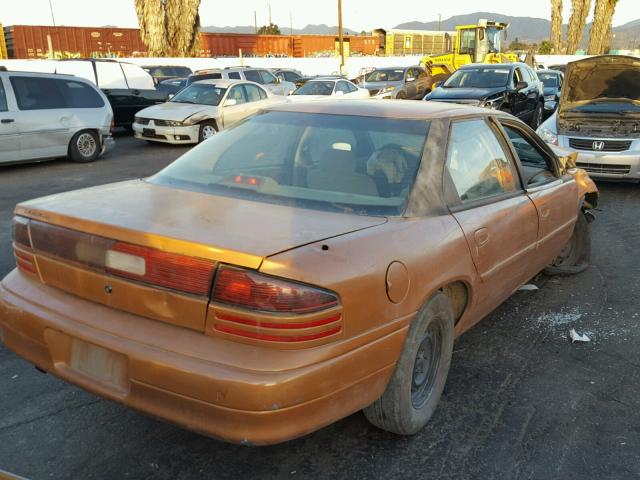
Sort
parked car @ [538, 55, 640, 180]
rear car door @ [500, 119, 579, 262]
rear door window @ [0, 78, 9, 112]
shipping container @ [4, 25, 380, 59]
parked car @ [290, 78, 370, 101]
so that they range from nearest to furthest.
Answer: rear car door @ [500, 119, 579, 262]
parked car @ [538, 55, 640, 180]
rear door window @ [0, 78, 9, 112]
parked car @ [290, 78, 370, 101]
shipping container @ [4, 25, 380, 59]

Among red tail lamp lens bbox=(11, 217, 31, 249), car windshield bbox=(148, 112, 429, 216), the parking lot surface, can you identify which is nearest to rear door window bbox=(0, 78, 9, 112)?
the parking lot surface

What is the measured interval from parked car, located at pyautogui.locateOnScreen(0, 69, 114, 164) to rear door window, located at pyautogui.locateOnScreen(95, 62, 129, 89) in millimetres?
3893

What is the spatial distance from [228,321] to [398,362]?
0.83m

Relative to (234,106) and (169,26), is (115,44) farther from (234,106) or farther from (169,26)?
(234,106)

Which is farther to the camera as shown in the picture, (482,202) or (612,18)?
(612,18)

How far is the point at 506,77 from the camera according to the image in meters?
14.7

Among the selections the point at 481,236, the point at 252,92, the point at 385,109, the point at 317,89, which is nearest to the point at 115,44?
the point at 317,89

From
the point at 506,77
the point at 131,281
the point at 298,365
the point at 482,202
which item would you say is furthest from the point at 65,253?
the point at 506,77

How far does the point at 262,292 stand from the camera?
7.18 ft

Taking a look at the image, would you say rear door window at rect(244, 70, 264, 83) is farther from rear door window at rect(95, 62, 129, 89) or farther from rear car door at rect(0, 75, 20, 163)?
rear car door at rect(0, 75, 20, 163)

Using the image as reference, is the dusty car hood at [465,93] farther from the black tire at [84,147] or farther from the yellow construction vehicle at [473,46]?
the yellow construction vehicle at [473,46]

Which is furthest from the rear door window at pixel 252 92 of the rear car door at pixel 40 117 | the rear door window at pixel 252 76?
the rear car door at pixel 40 117

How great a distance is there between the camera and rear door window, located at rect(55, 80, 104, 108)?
10625 millimetres

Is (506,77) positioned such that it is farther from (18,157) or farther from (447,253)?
(447,253)
